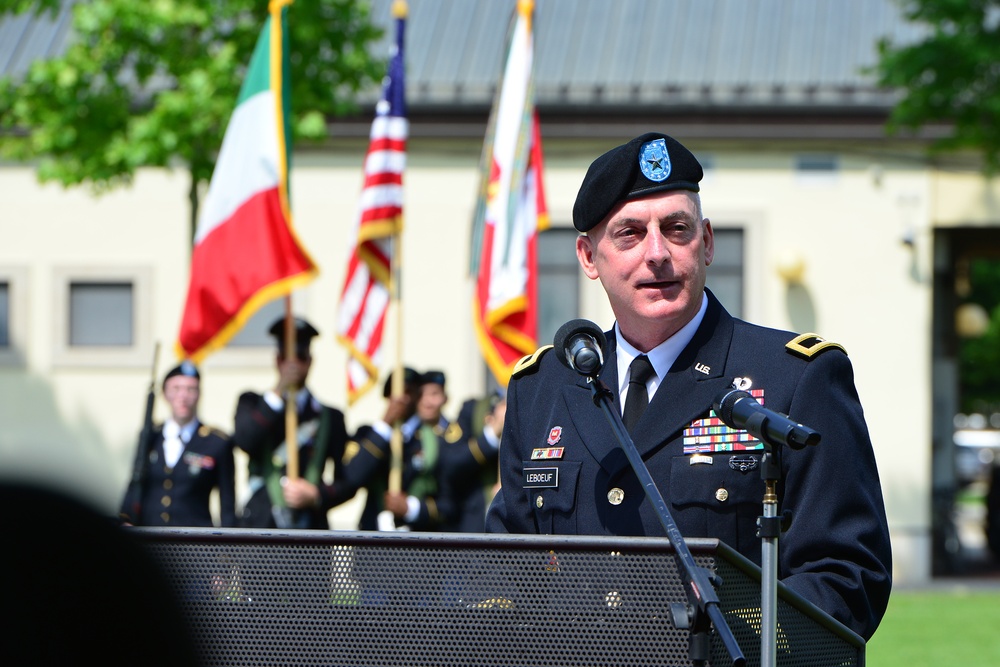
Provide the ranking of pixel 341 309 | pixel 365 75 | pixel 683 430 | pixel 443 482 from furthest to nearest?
pixel 365 75, pixel 443 482, pixel 341 309, pixel 683 430

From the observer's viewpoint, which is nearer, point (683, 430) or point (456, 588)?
point (456, 588)

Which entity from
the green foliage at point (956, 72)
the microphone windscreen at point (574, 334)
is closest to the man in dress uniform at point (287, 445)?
the microphone windscreen at point (574, 334)

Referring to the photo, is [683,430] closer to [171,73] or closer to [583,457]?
[583,457]

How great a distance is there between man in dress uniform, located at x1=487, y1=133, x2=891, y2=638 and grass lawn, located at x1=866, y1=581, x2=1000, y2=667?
7639 mm

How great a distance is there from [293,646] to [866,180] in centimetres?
1590

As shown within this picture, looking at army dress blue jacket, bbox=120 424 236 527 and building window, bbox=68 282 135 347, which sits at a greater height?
building window, bbox=68 282 135 347

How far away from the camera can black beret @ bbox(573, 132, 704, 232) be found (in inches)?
131

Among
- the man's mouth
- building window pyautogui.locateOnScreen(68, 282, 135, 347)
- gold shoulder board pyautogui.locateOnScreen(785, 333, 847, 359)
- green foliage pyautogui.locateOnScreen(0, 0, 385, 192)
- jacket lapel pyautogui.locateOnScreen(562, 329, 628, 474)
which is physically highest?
green foliage pyautogui.locateOnScreen(0, 0, 385, 192)

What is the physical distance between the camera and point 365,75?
1354cm

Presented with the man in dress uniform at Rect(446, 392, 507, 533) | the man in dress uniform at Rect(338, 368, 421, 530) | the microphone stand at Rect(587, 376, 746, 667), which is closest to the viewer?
the microphone stand at Rect(587, 376, 746, 667)

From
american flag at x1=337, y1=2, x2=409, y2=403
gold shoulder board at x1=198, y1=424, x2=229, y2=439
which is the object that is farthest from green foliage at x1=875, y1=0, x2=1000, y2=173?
gold shoulder board at x1=198, y1=424, x2=229, y2=439

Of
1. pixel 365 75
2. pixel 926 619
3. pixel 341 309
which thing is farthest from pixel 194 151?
pixel 926 619

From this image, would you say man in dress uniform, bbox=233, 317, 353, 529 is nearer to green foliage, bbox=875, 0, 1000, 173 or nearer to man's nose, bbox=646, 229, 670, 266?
man's nose, bbox=646, 229, 670, 266

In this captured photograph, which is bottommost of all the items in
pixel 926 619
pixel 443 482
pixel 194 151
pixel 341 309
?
pixel 926 619
